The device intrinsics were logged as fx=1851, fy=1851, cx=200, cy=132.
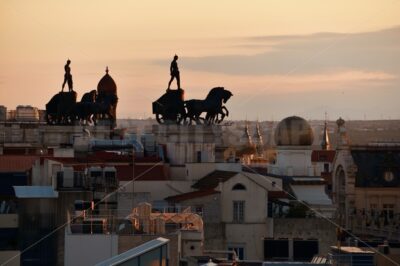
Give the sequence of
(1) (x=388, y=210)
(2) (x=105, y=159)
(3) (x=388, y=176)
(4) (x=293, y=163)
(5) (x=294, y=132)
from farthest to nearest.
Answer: (4) (x=293, y=163) → (5) (x=294, y=132) → (3) (x=388, y=176) → (1) (x=388, y=210) → (2) (x=105, y=159)

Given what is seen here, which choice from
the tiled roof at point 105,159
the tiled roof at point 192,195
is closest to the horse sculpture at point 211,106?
the tiled roof at point 105,159

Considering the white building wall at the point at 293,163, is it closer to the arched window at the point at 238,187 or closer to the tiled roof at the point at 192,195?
the tiled roof at the point at 192,195

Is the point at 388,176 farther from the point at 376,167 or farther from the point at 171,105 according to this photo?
the point at 171,105

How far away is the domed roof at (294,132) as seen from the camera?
87375mm

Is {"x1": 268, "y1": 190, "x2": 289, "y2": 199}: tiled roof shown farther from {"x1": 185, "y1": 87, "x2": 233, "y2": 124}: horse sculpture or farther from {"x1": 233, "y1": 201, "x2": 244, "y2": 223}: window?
{"x1": 185, "y1": 87, "x2": 233, "y2": 124}: horse sculpture

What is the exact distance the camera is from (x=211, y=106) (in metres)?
77.2

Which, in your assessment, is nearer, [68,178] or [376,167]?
[68,178]

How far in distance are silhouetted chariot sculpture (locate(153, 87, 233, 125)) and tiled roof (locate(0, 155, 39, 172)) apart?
24.4ft

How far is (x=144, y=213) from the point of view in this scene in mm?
39531

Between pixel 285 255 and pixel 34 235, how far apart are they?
6.93 m

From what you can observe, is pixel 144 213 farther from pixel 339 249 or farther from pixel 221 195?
pixel 221 195

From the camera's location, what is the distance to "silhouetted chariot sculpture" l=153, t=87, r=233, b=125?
76.9 meters

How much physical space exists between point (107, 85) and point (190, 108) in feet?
65.9

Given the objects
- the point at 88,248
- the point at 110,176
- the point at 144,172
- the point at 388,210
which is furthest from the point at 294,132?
the point at 88,248
